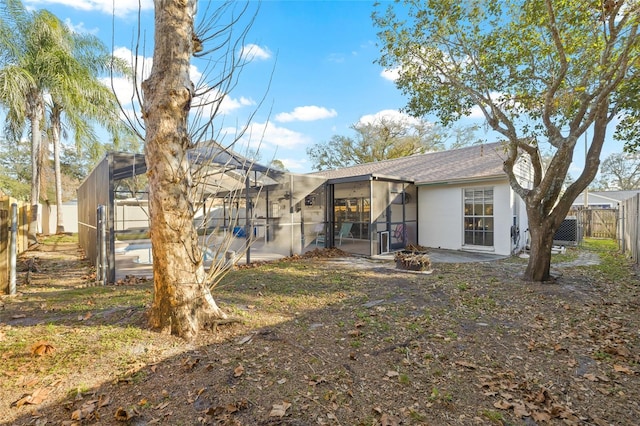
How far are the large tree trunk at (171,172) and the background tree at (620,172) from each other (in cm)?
4310

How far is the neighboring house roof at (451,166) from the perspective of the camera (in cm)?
1073

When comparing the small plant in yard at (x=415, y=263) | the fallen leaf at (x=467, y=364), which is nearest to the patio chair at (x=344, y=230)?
the small plant in yard at (x=415, y=263)

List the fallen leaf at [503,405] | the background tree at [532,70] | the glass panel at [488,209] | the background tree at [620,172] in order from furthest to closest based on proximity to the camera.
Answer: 1. the background tree at [620,172]
2. the glass panel at [488,209]
3. the background tree at [532,70]
4. the fallen leaf at [503,405]

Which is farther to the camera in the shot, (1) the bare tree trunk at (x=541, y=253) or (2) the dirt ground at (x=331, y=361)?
(1) the bare tree trunk at (x=541, y=253)

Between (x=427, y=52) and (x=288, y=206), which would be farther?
(x=288, y=206)

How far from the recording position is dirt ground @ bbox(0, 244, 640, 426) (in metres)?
2.39

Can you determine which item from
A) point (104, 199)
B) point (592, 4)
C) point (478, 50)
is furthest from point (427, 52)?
point (104, 199)

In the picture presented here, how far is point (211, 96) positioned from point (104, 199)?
15.9ft

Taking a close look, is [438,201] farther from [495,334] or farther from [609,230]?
[609,230]

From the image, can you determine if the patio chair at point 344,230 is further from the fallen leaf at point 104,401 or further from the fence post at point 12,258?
the fallen leaf at point 104,401

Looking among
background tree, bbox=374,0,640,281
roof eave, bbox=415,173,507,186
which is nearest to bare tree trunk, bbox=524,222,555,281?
background tree, bbox=374,0,640,281

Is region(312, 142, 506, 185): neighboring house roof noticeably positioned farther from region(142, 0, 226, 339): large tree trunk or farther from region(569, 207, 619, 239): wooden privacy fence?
region(142, 0, 226, 339): large tree trunk

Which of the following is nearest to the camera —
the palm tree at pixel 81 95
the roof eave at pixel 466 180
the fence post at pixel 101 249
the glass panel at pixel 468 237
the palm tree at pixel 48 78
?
the fence post at pixel 101 249

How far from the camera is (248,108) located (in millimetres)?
3646
